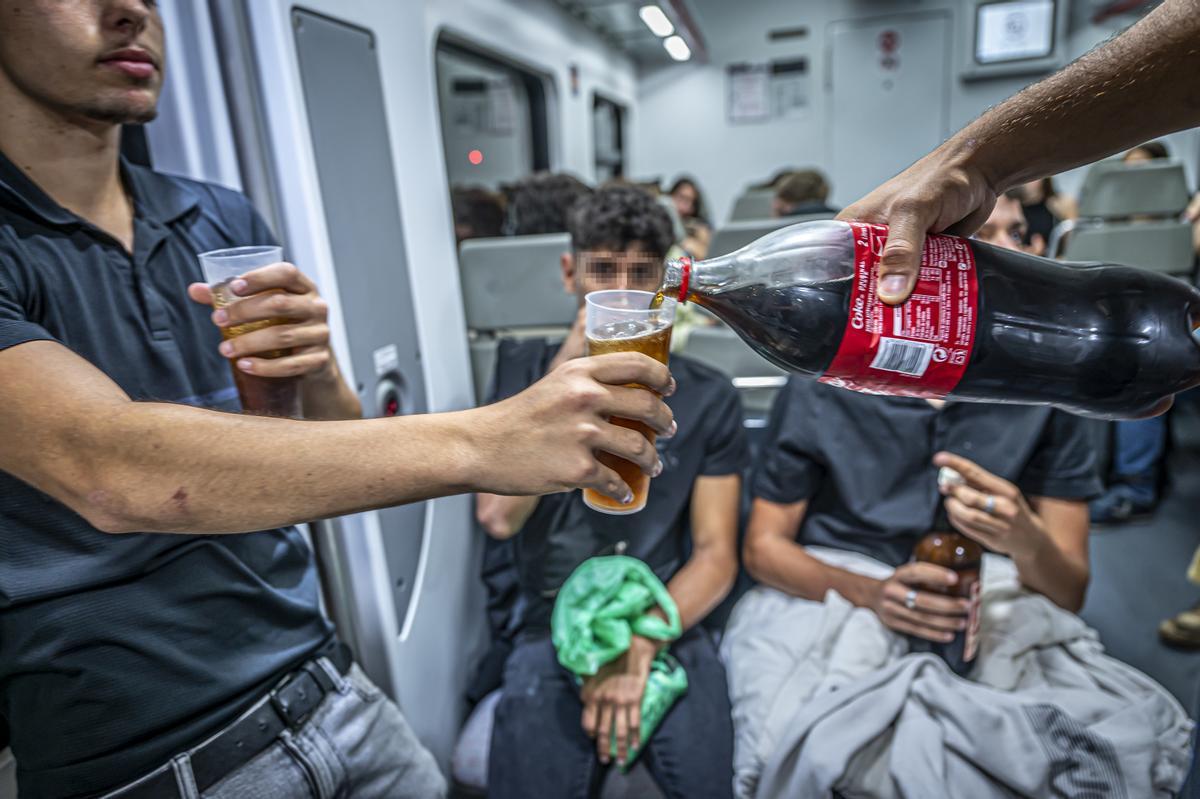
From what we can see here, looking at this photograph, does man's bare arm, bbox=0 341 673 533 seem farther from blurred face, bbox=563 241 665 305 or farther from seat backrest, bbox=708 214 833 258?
seat backrest, bbox=708 214 833 258

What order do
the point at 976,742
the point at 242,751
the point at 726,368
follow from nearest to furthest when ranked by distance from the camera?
1. the point at 242,751
2. the point at 976,742
3. the point at 726,368

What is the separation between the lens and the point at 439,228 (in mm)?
2141

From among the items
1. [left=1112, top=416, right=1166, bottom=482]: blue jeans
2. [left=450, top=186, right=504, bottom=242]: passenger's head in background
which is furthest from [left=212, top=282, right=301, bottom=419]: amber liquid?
[left=1112, top=416, right=1166, bottom=482]: blue jeans

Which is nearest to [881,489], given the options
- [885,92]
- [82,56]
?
[82,56]

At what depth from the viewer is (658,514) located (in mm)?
1890

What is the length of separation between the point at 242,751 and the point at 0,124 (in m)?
1.00

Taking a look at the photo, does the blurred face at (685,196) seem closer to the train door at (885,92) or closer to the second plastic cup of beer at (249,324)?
the train door at (885,92)

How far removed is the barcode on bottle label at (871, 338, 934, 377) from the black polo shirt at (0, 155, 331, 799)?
964 millimetres

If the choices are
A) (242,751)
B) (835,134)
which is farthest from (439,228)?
(835,134)

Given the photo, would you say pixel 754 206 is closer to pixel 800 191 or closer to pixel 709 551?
pixel 800 191

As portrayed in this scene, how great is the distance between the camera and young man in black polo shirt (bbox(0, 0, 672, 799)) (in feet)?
2.46

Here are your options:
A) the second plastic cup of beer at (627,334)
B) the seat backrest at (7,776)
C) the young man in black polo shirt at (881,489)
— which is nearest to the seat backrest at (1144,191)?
the young man in black polo shirt at (881,489)

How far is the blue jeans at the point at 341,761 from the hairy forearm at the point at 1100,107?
132 cm

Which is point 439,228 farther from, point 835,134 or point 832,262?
point 835,134
